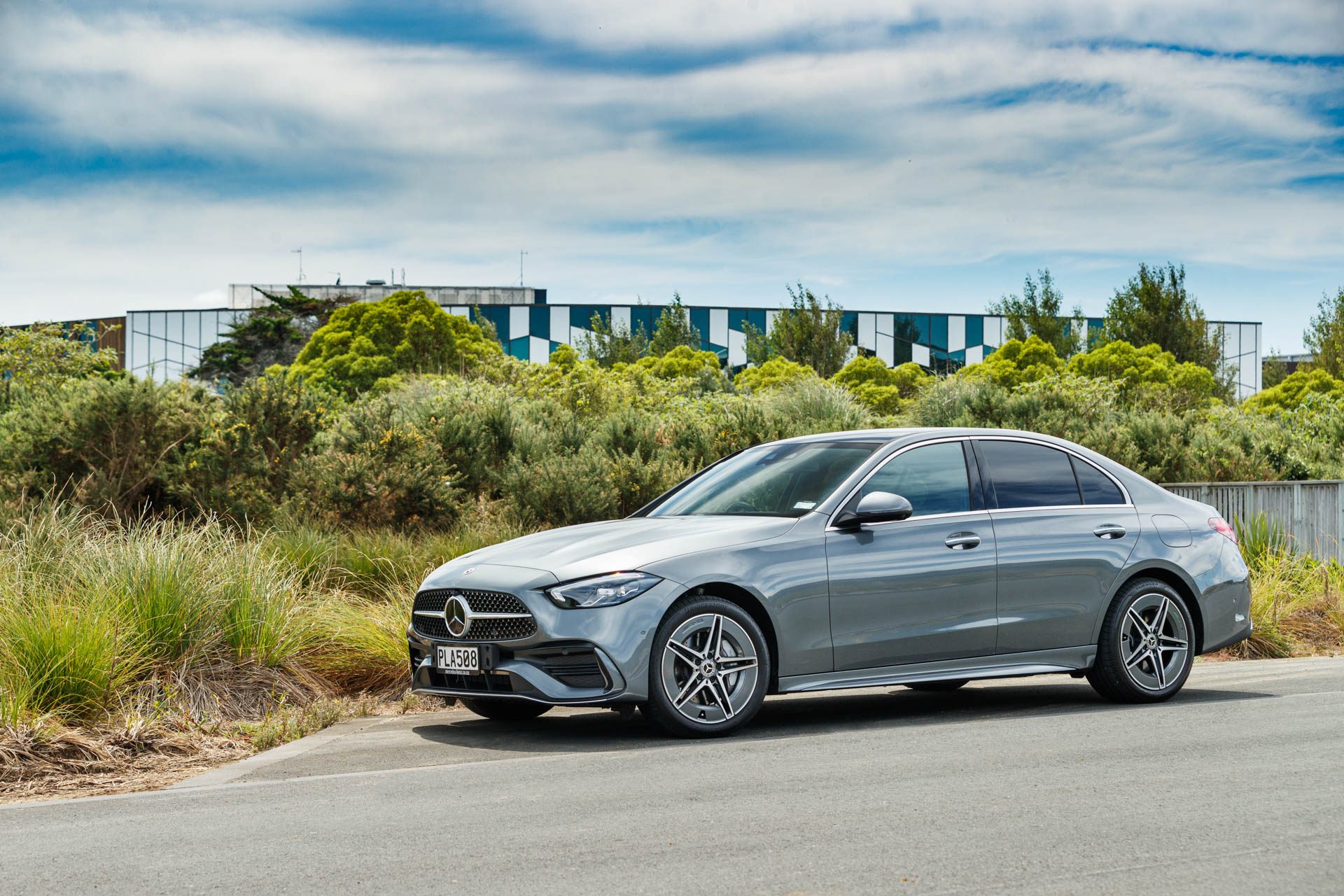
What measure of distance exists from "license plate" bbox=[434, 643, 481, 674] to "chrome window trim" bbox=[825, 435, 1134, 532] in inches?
80.8

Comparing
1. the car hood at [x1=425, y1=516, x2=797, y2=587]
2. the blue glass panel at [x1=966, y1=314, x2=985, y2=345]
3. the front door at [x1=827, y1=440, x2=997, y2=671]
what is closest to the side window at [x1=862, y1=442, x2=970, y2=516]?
the front door at [x1=827, y1=440, x2=997, y2=671]

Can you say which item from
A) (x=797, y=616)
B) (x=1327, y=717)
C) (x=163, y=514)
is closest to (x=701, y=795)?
(x=797, y=616)

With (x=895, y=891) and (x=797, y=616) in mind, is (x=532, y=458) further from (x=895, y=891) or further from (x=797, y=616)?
(x=895, y=891)

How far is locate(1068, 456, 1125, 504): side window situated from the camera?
9414 mm

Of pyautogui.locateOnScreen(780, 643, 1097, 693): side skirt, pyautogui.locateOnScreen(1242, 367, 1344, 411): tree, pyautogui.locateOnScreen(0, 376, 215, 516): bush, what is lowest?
pyautogui.locateOnScreen(780, 643, 1097, 693): side skirt

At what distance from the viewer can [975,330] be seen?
8119cm

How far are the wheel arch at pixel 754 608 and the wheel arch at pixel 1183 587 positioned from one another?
103 inches

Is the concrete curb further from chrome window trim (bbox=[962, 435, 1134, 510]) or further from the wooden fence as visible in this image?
the wooden fence

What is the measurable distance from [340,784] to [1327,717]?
5.64 meters

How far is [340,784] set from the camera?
690 centimetres

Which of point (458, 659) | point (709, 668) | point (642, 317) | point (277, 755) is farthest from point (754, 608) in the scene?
point (642, 317)

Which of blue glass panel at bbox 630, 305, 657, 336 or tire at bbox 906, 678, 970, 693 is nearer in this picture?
tire at bbox 906, 678, 970, 693

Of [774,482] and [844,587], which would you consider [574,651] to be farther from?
[774,482]

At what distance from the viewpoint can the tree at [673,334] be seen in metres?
66.7
